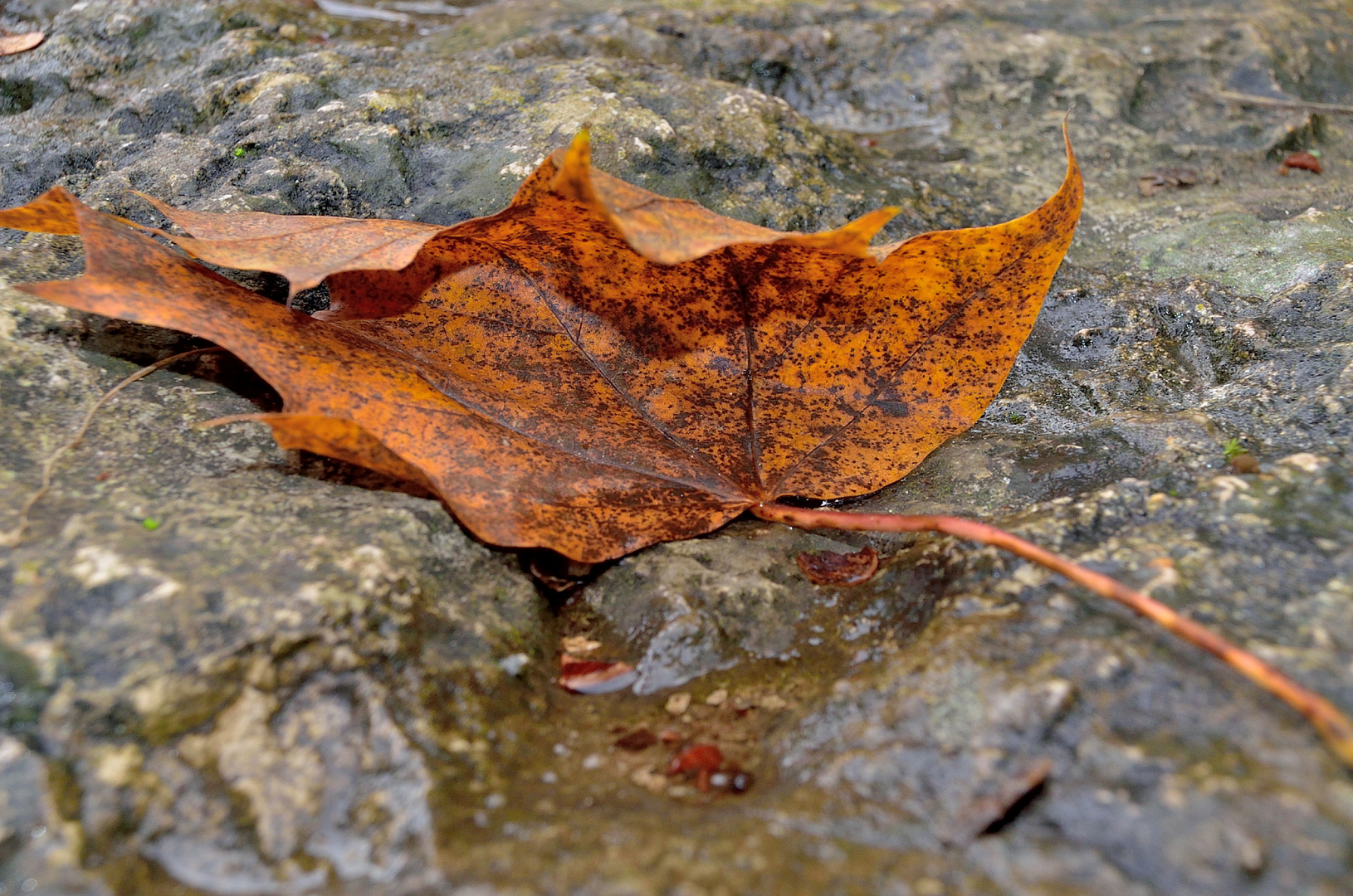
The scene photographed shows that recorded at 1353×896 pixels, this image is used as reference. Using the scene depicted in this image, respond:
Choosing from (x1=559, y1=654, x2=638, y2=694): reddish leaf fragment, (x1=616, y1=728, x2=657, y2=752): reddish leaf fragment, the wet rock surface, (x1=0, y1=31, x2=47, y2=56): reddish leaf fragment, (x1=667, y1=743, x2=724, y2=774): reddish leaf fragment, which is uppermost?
(x1=0, y1=31, x2=47, y2=56): reddish leaf fragment

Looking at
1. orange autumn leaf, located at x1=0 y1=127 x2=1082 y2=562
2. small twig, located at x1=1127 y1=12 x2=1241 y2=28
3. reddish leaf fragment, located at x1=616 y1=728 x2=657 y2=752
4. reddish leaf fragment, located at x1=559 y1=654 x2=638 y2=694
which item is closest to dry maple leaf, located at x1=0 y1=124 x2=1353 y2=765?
orange autumn leaf, located at x1=0 y1=127 x2=1082 y2=562

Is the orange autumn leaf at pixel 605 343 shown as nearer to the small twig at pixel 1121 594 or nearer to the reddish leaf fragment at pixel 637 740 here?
the small twig at pixel 1121 594

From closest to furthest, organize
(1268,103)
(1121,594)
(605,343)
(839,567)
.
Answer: (1121,594), (839,567), (605,343), (1268,103)

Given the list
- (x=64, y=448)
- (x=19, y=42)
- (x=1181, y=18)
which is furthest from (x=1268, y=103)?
(x=19, y=42)

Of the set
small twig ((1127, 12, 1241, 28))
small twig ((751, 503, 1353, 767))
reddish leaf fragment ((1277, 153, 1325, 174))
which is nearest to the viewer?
small twig ((751, 503, 1353, 767))

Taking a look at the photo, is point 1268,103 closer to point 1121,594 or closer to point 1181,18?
point 1181,18

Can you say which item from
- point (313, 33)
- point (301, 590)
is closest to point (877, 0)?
Result: point (313, 33)

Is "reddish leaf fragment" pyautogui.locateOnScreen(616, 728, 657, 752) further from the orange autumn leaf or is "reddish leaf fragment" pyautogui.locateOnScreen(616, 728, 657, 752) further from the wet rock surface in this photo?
the orange autumn leaf
